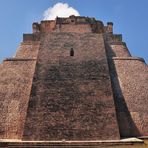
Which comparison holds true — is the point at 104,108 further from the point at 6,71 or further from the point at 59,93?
the point at 6,71

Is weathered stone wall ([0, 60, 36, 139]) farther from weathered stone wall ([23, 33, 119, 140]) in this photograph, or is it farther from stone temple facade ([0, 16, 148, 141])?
weathered stone wall ([23, 33, 119, 140])

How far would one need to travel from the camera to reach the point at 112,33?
56.2ft

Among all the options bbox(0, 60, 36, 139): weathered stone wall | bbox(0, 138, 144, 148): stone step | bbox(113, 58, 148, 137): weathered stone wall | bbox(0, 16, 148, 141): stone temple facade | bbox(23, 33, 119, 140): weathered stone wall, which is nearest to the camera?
bbox(0, 138, 144, 148): stone step

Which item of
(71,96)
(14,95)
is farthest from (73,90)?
(14,95)

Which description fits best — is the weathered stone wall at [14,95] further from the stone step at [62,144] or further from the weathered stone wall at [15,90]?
the stone step at [62,144]

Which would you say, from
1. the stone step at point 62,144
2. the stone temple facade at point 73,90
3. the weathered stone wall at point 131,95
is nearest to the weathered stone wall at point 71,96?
the stone temple facade at point 73,90

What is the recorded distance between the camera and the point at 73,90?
1212 centimetres

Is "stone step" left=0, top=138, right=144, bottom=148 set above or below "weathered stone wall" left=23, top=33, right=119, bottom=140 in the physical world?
below

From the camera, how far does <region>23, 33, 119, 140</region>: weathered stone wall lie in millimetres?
10758

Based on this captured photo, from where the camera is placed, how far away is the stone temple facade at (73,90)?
10906 millimetres

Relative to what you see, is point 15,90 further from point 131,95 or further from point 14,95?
point 131,95

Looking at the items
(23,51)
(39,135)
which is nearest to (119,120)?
(39,135)

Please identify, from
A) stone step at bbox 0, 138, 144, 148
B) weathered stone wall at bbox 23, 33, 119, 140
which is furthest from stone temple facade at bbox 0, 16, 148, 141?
stone step at bbox 0, 138, 144, 148

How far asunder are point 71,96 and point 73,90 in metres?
0.34
